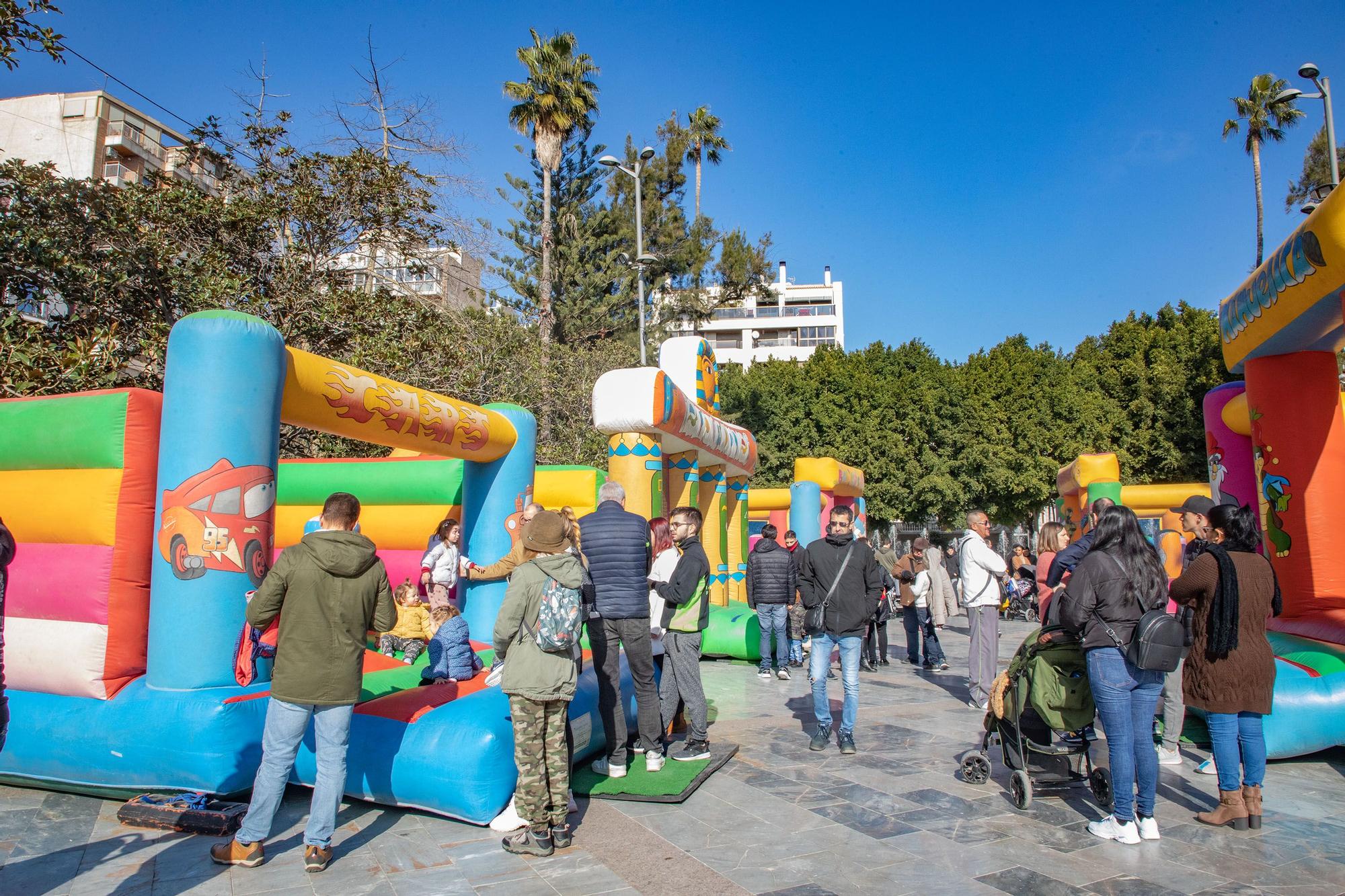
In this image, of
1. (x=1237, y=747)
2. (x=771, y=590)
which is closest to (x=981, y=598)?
(x=771, y=590)

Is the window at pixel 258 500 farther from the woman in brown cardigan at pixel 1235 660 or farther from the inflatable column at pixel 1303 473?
the inflatable column at pixel 1303 473

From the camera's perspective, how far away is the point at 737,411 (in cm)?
2747

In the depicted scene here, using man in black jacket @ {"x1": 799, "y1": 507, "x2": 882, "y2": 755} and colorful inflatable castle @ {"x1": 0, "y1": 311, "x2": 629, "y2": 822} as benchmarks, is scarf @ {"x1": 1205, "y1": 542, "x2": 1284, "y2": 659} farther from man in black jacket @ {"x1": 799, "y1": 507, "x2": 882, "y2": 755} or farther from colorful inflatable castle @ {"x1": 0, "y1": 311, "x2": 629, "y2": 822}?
colorful inflatable castle @ {"x1": 0, "y1": 311, "x2": 629, "y2": 822}

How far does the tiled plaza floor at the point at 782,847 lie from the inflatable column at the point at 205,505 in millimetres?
913

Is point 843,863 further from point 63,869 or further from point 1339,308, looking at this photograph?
point 1339,308

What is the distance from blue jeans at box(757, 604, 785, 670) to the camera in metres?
8.68

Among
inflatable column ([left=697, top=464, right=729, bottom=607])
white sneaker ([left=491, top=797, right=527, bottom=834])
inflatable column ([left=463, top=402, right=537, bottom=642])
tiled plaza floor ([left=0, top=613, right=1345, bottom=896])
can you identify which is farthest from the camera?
inflatable column ([left=697, top=464, right=729, bottom=607])

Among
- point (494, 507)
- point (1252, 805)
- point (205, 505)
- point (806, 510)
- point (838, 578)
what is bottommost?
point (1252, 805)

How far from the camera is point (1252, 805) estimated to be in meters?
4.07

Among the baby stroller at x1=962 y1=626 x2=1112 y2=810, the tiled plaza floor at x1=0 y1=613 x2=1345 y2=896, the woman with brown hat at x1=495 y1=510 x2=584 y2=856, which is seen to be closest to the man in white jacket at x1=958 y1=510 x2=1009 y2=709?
the tiled plaza floor at x1=0 y1=613 x2=1345 y2=896

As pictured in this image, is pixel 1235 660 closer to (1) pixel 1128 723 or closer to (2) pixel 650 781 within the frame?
(1) pixel 1128 723

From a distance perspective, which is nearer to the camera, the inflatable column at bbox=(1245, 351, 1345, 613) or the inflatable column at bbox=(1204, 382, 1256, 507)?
the inflatable column at bbox=(1245, 351, 1345, 613)

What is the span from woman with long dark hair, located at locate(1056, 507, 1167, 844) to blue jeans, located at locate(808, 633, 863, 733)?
1724mm

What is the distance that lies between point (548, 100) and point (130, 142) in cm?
1545
